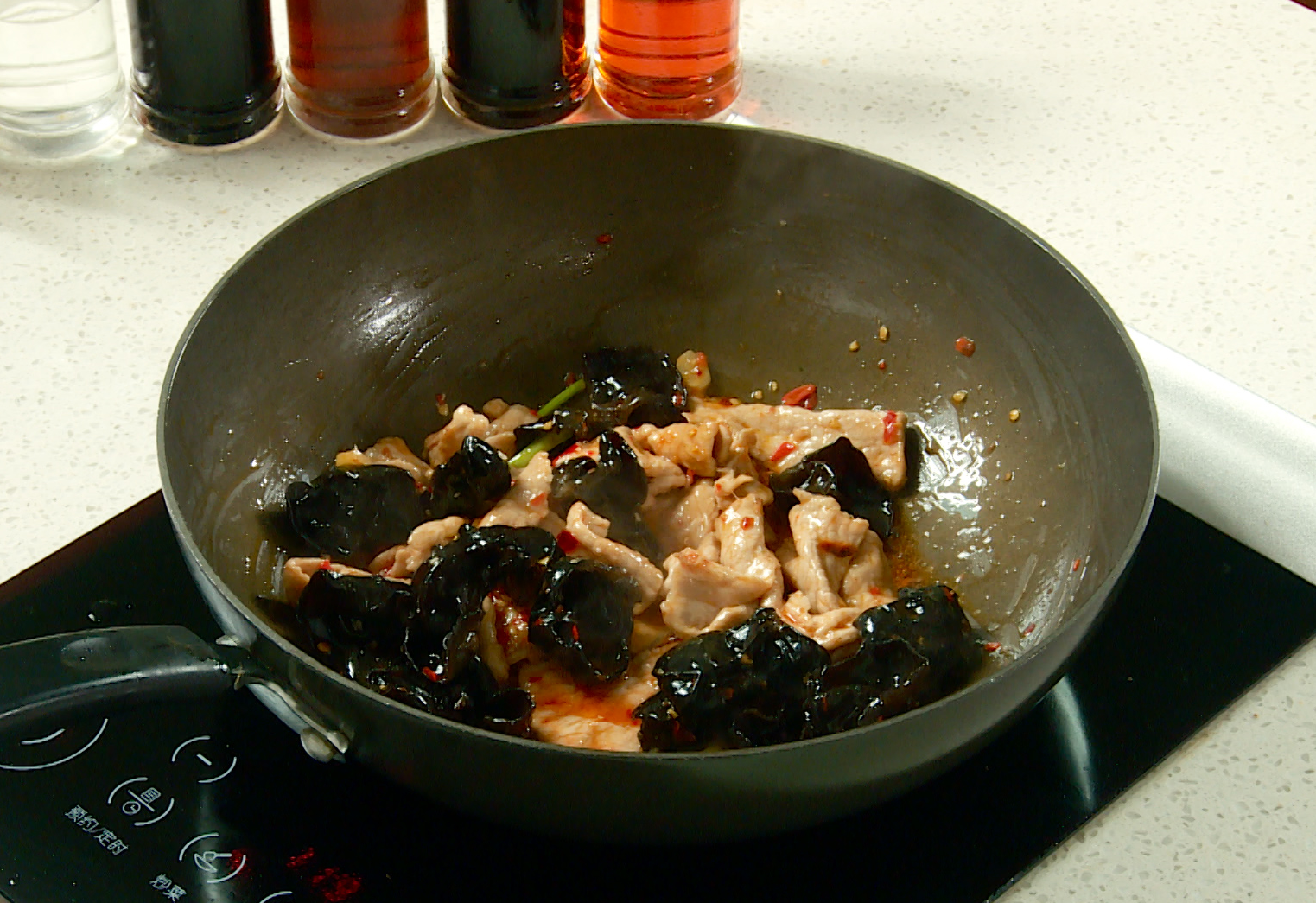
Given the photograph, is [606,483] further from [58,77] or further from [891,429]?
[58,77]

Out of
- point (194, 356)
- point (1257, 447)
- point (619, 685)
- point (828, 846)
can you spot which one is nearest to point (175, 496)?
point (194, 356)

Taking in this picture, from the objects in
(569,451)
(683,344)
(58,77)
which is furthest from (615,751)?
(58,77)

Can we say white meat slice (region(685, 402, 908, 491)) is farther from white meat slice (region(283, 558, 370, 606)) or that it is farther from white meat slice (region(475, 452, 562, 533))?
white meat slice (region(283, 558, 370, 606))

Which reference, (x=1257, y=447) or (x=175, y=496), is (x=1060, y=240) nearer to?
(x=1257, y=447)

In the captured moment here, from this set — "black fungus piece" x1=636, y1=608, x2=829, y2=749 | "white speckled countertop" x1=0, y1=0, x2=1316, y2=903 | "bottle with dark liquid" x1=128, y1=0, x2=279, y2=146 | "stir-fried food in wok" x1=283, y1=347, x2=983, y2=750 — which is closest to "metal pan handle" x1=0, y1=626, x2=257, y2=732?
"stir-fried food in wok" x1=283, y1=347, x2=983, y2=750

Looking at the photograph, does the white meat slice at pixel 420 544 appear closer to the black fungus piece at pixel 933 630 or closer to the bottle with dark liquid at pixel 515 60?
the black fungus piece at pixel 933 630

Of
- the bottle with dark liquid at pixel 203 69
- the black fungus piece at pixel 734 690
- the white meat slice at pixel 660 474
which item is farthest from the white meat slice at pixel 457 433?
the bottle with dark liquid at pixel 203 69
